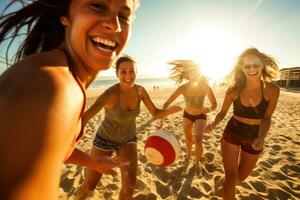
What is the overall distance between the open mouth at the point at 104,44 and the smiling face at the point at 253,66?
127 inches

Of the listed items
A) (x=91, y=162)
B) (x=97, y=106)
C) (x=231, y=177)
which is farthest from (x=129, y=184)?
(x=231, y=177)

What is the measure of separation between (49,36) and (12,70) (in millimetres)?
1086

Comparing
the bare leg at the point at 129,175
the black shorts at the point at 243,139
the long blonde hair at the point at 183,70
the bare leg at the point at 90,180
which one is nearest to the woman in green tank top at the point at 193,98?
the long blonde hair at the point at 183,70

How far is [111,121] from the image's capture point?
399cm

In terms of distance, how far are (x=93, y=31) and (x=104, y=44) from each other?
12 centimetres

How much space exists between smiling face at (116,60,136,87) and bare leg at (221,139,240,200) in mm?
1978

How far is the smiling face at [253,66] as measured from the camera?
4.21 meters

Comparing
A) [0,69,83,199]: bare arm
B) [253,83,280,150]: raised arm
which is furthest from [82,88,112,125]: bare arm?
[0,69,83,199]: bare arm

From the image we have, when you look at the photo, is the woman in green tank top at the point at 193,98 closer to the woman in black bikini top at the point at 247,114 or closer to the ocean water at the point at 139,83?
the woman in black bikini top at the point at 247,114

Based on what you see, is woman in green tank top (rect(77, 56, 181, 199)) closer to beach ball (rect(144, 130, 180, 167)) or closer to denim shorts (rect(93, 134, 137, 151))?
denim shorts (rect(93, 134, 137, 151))

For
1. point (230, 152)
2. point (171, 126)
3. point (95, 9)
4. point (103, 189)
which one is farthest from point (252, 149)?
point (171, 126)

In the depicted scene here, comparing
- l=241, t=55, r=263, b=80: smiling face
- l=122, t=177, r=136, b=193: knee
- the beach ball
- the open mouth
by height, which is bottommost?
l=122, t=177, r=136, b=193: knee

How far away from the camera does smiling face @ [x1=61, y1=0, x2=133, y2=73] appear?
157cm

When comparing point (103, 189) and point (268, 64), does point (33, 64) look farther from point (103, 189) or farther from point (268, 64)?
point (268, 64)
